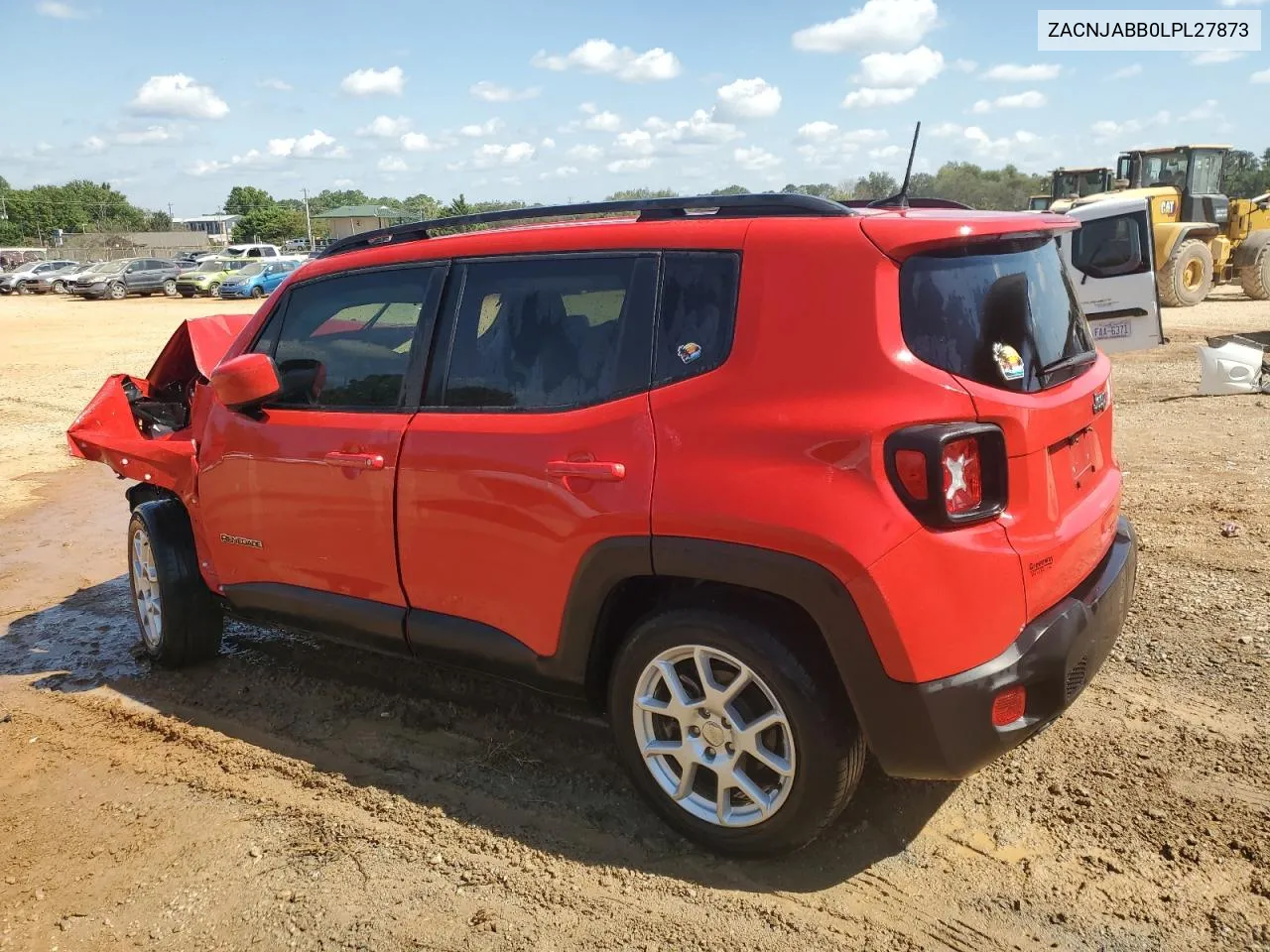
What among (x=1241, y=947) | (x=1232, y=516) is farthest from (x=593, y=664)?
(x=1232, y=516)

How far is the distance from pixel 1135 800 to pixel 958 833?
0.59 meters

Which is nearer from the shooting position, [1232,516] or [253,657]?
[253,657]

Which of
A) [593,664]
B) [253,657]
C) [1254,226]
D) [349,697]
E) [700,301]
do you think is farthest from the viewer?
[1254,226]

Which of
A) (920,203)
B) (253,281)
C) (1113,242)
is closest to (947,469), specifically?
(920,203)

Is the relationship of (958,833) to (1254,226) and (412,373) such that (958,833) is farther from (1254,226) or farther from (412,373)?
(1254,226)

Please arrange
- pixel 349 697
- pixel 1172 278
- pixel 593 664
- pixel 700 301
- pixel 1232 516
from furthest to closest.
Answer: pixel 1172 278 < pixel 1232 516 < pixel 349 697 < pixel 593 664 < pixel 700 301

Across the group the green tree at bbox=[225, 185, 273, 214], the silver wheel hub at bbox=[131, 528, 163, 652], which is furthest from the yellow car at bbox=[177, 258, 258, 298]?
the green tree at bbox=[225, 185, 273, 214]

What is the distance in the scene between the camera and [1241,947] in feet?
7.71

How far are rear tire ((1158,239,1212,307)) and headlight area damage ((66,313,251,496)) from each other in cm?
1677

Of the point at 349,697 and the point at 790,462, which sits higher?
the point at 790,462

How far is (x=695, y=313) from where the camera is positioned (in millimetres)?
2711

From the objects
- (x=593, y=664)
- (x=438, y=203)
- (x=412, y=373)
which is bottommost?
(x=593, y=664)

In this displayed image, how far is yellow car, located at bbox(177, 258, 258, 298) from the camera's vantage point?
34.5m

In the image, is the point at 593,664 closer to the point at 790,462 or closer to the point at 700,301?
the point at 790,462
